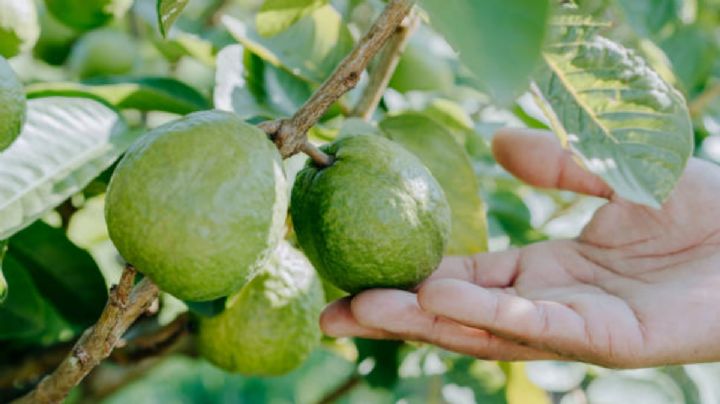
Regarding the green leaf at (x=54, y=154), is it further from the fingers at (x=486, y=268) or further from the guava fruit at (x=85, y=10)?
the fingers at (x=486, y=268)

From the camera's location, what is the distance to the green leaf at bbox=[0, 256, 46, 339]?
1279 millimetres

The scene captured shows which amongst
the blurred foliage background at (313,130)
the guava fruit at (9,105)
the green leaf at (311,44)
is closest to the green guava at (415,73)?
the blurred foliage background at (313,130)

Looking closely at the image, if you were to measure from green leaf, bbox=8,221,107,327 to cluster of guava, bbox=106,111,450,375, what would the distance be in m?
0.19

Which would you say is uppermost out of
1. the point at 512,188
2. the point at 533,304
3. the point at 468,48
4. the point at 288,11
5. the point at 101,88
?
the point at 468,48

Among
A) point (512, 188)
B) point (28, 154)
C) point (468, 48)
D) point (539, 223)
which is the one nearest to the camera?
point (468, 48)

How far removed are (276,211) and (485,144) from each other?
101cm

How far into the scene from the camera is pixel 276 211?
93cm

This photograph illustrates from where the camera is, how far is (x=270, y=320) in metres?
1.38

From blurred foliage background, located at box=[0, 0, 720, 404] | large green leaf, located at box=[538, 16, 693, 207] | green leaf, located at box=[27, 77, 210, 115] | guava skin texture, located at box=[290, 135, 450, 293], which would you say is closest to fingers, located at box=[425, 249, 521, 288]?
blurred foliage background, located at box=[0, 0, 720, 404]

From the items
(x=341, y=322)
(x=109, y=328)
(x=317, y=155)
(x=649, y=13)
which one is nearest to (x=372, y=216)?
(x=317, y=155)

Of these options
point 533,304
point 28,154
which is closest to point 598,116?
point 533,304

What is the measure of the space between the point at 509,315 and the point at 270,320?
433mm

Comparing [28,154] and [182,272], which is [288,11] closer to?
[28,154]

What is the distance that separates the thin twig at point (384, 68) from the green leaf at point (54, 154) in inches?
16.1
